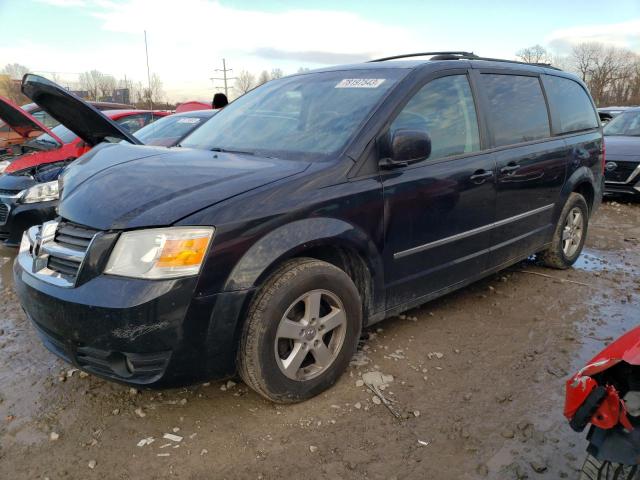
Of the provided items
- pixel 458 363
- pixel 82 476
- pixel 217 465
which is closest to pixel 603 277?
pixel 458 363

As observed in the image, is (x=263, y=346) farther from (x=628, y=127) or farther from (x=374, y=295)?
(x=628, y=127)

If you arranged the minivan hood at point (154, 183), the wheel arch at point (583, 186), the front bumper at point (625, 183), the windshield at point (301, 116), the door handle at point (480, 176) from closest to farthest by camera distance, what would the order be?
the minivan hood at point (154, 183) < the windshield at point (301, 116) < the door handle at point (480, 176) < the wheel arch at point (583, 186) < the front bumper at point (625, 183)

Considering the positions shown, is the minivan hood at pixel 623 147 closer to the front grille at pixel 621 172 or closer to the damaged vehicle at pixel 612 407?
the front grille at pixel 621 172

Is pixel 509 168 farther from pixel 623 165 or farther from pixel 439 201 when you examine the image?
pixel 623 165

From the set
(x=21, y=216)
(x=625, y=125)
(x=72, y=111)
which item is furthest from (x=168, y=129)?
(x=625, y=125)

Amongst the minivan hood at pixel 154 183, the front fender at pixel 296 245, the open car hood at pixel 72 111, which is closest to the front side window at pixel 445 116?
the front fender at pixel 296 245

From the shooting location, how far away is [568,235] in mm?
4840

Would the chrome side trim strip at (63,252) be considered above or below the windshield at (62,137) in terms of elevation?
below

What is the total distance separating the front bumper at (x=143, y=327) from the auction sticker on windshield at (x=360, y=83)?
1.63 meters

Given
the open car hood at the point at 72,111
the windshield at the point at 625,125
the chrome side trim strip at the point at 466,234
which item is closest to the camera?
the chrome side trim strip at the point at 466,234

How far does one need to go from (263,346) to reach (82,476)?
3.09 ft

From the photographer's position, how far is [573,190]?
15.5 feet

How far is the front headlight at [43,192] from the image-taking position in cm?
498

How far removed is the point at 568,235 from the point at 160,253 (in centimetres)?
412
